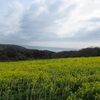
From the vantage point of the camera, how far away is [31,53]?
111ft

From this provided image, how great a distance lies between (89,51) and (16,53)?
32.8ft

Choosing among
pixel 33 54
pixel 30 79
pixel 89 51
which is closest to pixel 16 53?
pixel 33 54

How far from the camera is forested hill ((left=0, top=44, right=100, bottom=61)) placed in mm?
30859

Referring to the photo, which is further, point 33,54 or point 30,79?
point 33,54

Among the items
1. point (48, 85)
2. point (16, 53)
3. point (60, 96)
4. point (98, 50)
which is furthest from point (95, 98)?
point (98, 50)

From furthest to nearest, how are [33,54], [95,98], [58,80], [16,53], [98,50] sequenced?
1. [98,50]
2. [33,54]
3. [16,53]
4. [58,80]
5. [95,98]

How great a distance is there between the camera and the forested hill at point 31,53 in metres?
30.9

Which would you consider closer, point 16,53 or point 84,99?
point 84,99

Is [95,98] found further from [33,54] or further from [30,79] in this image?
[33,54]

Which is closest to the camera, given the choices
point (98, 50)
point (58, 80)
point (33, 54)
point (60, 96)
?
point (60, 96)

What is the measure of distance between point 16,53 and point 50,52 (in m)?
6.92

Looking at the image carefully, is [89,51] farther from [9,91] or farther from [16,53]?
[9,91]

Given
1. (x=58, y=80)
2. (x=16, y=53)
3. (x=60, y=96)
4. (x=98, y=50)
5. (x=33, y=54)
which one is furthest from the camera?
(x=98, y=50)

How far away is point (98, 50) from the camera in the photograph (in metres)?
36.8
